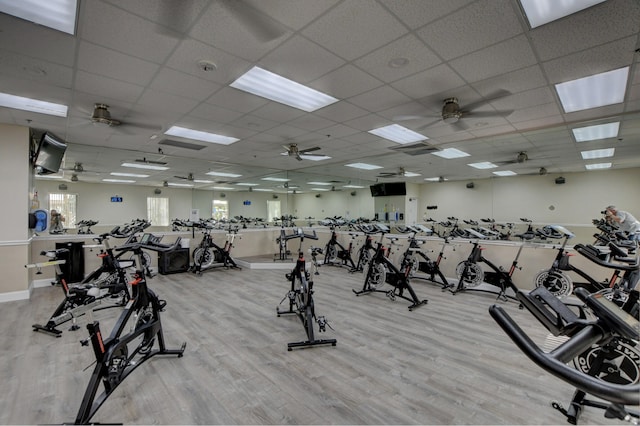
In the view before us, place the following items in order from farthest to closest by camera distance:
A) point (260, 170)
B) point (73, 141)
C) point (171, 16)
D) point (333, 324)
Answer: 1. point (260, 170)
2. point (73, 141)
3. point (333, 324)
4. point (171, 16)

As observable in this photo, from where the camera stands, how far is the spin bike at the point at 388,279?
4504mm

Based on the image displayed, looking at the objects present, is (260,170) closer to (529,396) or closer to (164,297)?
(164,297)

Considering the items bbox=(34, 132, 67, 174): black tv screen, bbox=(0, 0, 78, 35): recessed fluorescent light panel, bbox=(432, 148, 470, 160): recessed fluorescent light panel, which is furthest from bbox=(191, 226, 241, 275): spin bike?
bbox=(432, 148, 470, 160): recessed fluorescent light panel

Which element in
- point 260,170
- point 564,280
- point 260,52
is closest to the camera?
point 260,52

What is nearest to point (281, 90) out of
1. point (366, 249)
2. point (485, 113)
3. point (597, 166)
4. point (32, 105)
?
point (485, 113)

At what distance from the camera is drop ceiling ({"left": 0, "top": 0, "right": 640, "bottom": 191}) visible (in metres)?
2.22

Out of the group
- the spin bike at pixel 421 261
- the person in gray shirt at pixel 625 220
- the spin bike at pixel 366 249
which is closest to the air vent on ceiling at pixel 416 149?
the spin bike at pixel 421 261

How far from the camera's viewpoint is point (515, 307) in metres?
4.46

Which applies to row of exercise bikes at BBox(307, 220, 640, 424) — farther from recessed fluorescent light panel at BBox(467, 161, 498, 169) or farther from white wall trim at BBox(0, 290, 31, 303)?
white wall trim at BBox(0, 290, 31, 303)

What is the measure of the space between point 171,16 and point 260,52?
0.78 m

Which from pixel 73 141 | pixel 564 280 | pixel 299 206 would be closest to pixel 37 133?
pixel 73 141

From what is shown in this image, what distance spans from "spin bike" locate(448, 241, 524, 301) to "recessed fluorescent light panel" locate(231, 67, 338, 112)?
3660mm

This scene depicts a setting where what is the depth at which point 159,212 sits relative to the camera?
33.4 ft

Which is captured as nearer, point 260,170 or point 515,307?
point 515,307
